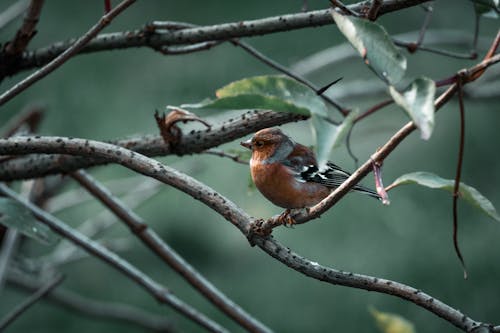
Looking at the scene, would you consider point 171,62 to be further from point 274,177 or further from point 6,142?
point 6,142

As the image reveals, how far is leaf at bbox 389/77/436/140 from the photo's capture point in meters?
0.69

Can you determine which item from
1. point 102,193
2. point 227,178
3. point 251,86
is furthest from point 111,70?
point 251,86

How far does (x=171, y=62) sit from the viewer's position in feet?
11.1

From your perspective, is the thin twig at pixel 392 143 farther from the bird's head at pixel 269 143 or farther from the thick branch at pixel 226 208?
the bird's head at pixel 269 143

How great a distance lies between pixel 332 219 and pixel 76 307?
3.36 feet

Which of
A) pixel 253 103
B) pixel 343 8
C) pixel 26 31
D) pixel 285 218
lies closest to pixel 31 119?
pixel 26 31

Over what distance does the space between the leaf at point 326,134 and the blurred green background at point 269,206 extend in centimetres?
113

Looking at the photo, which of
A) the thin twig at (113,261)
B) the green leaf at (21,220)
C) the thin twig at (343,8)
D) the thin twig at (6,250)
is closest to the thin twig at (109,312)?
the thin twig at (6,250)

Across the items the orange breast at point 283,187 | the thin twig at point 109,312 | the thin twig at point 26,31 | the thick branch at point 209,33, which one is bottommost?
the thin twig at point 109,312

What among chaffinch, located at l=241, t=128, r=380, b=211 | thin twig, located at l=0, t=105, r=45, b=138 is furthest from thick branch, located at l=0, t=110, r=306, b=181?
thin twig, located at l=0, t=105, r=45, b=138

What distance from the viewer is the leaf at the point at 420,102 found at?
694 millimetres

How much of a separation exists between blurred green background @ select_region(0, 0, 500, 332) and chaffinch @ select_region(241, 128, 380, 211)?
0.27 ft

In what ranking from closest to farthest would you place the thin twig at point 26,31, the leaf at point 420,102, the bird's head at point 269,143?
1. the leaf at point 420,102
2. the thin twig at point 26,31
3. the bird's head at point 269,143

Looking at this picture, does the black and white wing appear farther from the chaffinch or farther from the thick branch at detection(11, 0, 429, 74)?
the thick branch at detection(11, 0, 429, 74)
